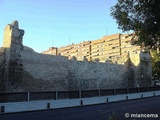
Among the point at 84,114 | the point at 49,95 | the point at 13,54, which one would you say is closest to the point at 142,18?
the point at 84,114

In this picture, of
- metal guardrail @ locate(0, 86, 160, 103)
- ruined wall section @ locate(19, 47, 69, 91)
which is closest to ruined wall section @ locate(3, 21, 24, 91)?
ruined wall section @ locate(19, 47, 69, 91)

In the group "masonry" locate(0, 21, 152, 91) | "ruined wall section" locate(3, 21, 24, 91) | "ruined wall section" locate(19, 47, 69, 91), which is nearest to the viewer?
"ruined wall section" locate(3, 21, 24, 91)

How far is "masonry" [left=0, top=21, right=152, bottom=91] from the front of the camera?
72.0 feet

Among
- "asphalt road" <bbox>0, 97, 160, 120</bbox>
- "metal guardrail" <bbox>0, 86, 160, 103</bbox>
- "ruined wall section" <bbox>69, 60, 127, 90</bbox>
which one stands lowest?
"asphalt road" <bbox>0, 97, 160, 120</bbox>

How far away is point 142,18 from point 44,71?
60.2 ft

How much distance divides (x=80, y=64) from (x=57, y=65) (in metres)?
3.69

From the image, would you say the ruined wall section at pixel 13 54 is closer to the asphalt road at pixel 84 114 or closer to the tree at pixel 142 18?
the asphalt road at pixel 84 114

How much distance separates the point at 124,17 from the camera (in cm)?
742

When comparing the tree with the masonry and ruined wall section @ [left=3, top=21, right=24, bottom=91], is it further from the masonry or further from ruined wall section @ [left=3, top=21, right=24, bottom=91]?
ruined wall section @ [left=3, top=21, right=24, bottom=91]

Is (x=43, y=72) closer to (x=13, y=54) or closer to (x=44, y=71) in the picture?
Answer: (x=44, y=71)

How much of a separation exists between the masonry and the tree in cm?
1330

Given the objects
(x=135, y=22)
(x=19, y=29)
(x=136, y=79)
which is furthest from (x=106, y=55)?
(x=135, y=22)

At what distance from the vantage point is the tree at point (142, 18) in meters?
6.32

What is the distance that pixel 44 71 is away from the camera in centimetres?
2455
